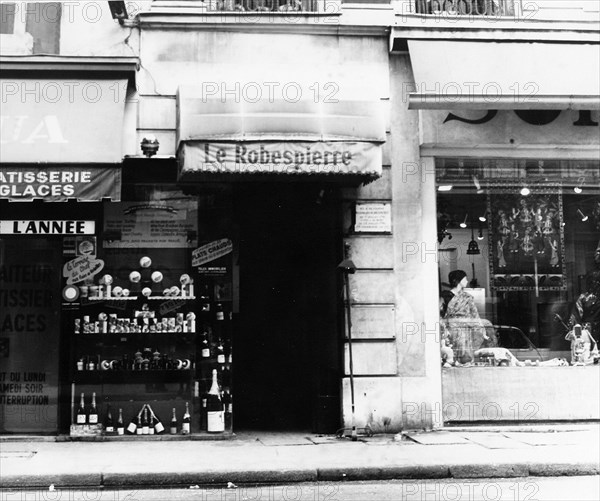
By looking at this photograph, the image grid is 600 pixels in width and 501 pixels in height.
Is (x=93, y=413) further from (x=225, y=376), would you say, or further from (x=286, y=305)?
(x=286, y=305)

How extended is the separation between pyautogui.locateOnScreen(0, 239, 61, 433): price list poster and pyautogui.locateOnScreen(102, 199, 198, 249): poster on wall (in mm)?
892

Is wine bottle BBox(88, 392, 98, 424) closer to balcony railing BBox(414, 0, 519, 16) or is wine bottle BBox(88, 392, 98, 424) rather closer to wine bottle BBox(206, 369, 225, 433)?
wine bottle BBox(206, 369, 225, 433)

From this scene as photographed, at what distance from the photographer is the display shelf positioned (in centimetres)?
1084

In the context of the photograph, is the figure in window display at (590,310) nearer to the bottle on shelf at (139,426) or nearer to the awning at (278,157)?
the awning at (278,157)

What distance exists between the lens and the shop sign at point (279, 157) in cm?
1002

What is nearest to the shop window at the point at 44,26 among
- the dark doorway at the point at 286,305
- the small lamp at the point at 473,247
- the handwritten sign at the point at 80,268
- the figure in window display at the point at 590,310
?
the handwritten sign at the point at 80,268

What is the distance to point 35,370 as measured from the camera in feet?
35.8

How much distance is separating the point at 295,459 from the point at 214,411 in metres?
2.20

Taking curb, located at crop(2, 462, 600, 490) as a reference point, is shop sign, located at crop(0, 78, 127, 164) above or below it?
above

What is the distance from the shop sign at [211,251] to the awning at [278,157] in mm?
1467

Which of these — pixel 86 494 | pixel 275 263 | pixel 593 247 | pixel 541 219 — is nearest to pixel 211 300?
pixel 275 263

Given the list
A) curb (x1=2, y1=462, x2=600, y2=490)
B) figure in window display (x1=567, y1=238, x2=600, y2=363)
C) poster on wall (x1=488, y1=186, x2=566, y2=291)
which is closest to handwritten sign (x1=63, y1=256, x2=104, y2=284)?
curb (x1=2, y1=462, x2=600, y2=490)

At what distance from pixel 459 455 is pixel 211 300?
167 inches

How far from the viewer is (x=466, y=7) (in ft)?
40.0
